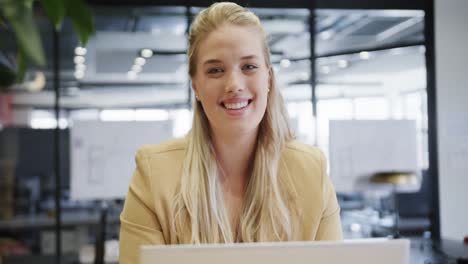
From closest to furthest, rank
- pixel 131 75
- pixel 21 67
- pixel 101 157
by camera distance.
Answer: pixel 21 67
pixel 101 157
pixel 131 75

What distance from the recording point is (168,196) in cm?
134

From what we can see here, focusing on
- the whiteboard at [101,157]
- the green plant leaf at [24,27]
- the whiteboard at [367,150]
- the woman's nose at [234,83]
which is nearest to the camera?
the green plant leaf at [24,27]

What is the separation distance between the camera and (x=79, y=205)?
432 cm

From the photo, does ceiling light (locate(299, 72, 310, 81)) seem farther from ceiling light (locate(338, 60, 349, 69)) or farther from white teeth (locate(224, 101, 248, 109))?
white teeth (locate(224, 101, 248, 109))

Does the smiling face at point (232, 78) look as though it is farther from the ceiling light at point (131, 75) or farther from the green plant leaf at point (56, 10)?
the ceiling light at point (131, 75)

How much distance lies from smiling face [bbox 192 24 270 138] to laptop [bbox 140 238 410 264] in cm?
58

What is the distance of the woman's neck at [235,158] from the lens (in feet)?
4.66

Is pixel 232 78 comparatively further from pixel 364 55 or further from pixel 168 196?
pixel 364 55

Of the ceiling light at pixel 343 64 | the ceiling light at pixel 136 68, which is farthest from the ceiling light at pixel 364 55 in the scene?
the ceiling light at pixel 136 68

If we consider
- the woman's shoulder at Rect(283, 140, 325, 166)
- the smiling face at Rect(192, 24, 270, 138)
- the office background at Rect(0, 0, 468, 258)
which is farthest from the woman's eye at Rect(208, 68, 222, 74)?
the office background at Rect(0, 0, 468, 258)

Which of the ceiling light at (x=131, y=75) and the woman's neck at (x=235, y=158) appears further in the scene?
the ceiling light at (x=131, y=75)

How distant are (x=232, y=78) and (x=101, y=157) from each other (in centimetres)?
322

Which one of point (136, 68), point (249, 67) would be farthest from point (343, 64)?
point (249, 67)

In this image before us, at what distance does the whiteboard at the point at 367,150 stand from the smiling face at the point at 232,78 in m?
3.33
